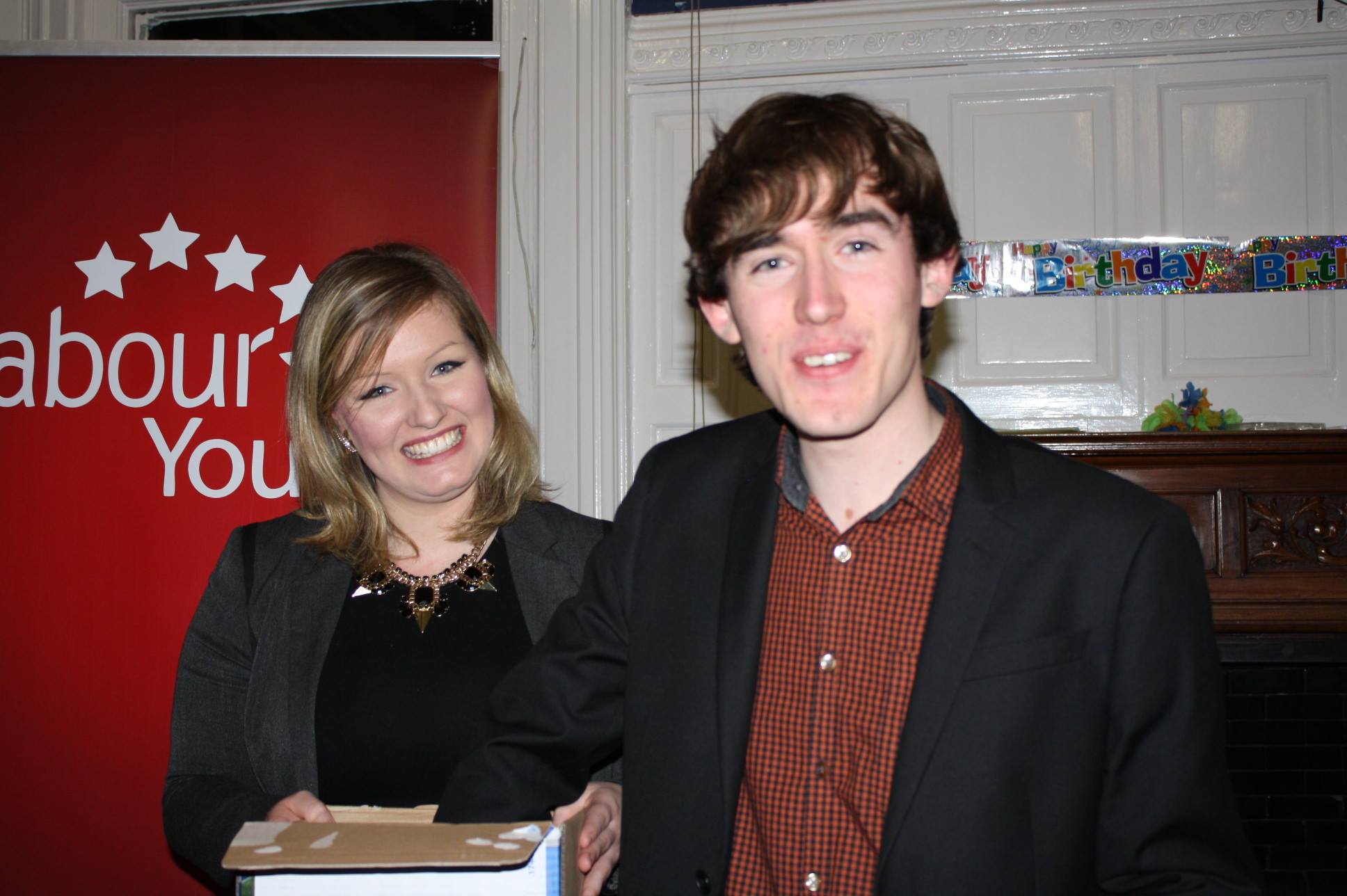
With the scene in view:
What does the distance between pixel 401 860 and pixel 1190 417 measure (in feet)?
8.86

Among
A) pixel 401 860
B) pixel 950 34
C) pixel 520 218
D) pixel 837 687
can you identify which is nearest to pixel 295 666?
pixel 401 860

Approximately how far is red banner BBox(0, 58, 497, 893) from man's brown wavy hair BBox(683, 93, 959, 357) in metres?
1.71

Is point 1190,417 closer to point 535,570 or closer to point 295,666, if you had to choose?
point 535,570

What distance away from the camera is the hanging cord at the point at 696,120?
334cm

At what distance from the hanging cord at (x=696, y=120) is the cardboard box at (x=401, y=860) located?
229 centimetres

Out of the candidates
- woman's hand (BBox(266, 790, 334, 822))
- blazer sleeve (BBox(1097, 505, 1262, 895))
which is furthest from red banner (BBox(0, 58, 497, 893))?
blazer sleeve (BBox(1097, 505, 1262, 895))

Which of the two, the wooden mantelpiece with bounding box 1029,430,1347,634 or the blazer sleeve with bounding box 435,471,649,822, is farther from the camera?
the wooden mantelpiece with bounding box 1029,430,1347,634

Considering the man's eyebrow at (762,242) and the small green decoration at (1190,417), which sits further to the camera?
the small green decoration at (1190,417)

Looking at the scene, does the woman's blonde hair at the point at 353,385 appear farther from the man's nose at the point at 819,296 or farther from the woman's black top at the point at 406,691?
the man's nose at the point at 819,296

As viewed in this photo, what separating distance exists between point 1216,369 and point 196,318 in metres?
2.87

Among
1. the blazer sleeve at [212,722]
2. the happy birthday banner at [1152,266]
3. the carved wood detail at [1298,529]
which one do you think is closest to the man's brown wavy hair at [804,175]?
the blazer sleeve at [212,722]

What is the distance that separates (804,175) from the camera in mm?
1227

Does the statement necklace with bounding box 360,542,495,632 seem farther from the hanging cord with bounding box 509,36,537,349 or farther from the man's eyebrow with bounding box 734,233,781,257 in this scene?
the hanging cord with bounding box 509,36,537,349

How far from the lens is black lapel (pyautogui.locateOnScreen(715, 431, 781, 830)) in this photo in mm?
1199
